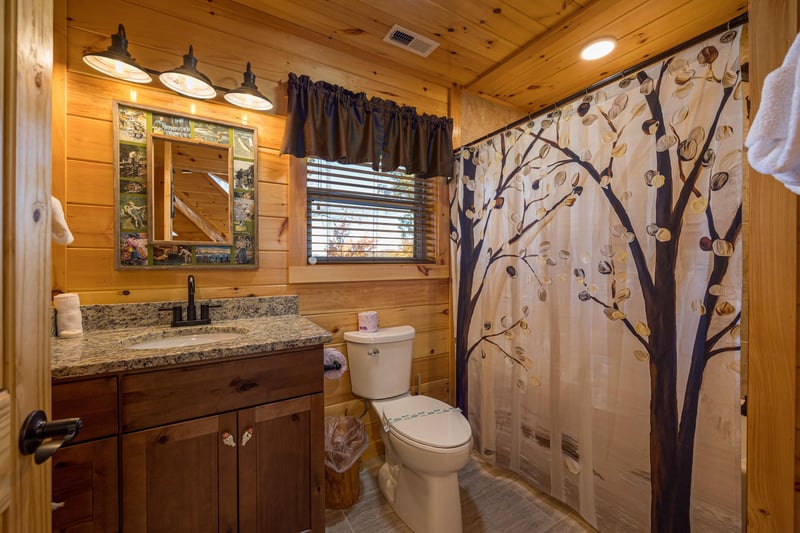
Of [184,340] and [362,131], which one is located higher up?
[362,131]

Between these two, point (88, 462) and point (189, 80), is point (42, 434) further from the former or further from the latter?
point (189, 80)

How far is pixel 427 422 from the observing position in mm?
1545

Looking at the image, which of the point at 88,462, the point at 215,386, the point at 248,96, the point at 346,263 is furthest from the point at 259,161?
the point at 88,462

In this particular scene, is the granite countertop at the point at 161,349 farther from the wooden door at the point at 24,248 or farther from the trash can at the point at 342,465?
the trash can at the point at 342,465

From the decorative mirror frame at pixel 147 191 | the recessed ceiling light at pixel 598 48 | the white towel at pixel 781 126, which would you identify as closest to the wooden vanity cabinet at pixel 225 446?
the decorative mirror frame at pixel 147 191

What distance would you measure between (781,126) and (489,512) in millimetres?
1782

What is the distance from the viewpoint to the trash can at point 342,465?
1.62 metres

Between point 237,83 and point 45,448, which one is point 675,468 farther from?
point 237,83

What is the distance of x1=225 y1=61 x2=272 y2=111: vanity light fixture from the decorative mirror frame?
120 mm

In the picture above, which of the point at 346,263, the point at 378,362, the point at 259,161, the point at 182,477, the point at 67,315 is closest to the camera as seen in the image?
the point at 182,477

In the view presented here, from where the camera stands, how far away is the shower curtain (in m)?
1.09

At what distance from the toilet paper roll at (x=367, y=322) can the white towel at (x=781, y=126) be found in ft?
5.34

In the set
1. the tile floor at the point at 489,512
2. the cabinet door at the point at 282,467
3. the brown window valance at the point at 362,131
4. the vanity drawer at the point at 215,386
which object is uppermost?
the brown window valance at the point at 362,131

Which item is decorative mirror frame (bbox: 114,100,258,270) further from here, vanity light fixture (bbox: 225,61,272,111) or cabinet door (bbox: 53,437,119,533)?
cabinet door (bbox: 53,437,119,533)
